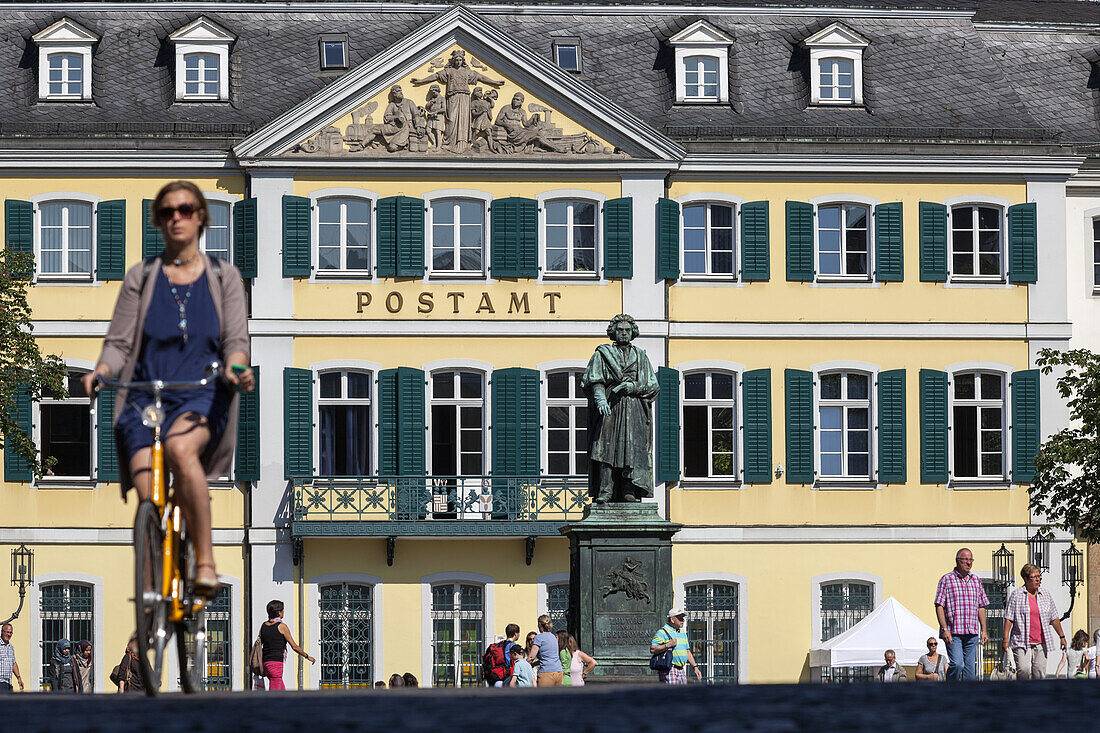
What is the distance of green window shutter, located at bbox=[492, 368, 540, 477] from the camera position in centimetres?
3059

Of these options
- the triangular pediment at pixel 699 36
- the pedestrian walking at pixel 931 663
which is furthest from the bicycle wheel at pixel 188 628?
the triangular pediment at pixel 699 36

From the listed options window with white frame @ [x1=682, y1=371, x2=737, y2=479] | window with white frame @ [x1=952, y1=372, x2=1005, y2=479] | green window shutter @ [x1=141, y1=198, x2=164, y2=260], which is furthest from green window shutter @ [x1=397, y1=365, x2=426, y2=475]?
window with white frame @ [x1=952, y1=372, x2=1005, y2=479]

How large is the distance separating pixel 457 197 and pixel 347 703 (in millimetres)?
24037

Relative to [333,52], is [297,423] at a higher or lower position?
lower

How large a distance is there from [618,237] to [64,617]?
10.4 m

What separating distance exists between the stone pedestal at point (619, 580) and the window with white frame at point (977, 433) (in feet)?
47.2

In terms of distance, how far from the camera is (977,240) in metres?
32.2

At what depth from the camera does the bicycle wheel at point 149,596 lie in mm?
7961

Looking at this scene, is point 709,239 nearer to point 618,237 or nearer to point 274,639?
point 618,237

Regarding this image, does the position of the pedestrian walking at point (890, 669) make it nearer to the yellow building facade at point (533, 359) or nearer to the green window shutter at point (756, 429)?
the yellow building facade at point (533, 359)

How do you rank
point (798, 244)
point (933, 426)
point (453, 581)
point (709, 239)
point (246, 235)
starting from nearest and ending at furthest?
point (453, 581), point (246, 235), point (933, 426), point (798, 244), point (709, 239)

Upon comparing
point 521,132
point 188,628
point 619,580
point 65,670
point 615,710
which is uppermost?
point 521,132

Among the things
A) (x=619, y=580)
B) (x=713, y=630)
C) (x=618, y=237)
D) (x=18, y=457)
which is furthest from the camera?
(x=618, y=237)

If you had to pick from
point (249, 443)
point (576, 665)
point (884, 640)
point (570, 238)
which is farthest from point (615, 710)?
point (570, 238)
